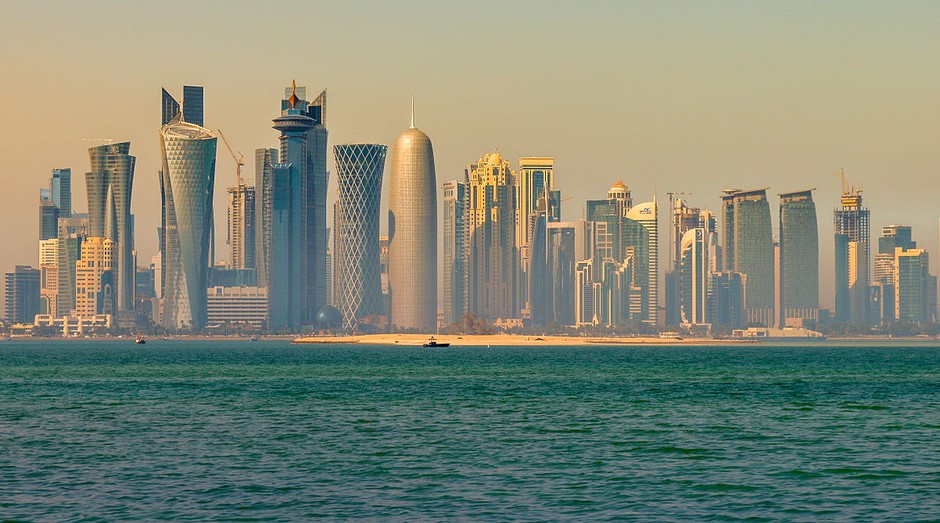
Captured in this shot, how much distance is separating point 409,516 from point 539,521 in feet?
17.0

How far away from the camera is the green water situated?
2032 inches

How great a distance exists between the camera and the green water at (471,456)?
2032 inches

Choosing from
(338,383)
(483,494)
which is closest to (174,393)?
(338,383)

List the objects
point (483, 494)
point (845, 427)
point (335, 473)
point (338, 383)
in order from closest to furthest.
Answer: point (483, 494) → point (335, 473) → point (845, 427) → point (338, 383)

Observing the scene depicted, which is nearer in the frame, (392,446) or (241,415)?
(392,446)

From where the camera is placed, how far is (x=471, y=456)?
67.8 meters

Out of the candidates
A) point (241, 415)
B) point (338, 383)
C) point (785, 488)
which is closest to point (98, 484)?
point (785, 488)

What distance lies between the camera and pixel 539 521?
4788 cm

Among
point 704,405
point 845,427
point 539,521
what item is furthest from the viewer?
point 704,405

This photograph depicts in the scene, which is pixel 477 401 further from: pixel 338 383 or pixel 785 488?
pixel 785 488

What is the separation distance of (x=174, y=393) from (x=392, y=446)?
58627mm

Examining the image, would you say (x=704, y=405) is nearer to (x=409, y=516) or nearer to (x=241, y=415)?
(x=241, y=415)

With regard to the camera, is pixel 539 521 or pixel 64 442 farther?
pixel 64 442

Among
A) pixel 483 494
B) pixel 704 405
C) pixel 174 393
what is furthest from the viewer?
pixel 174 393
